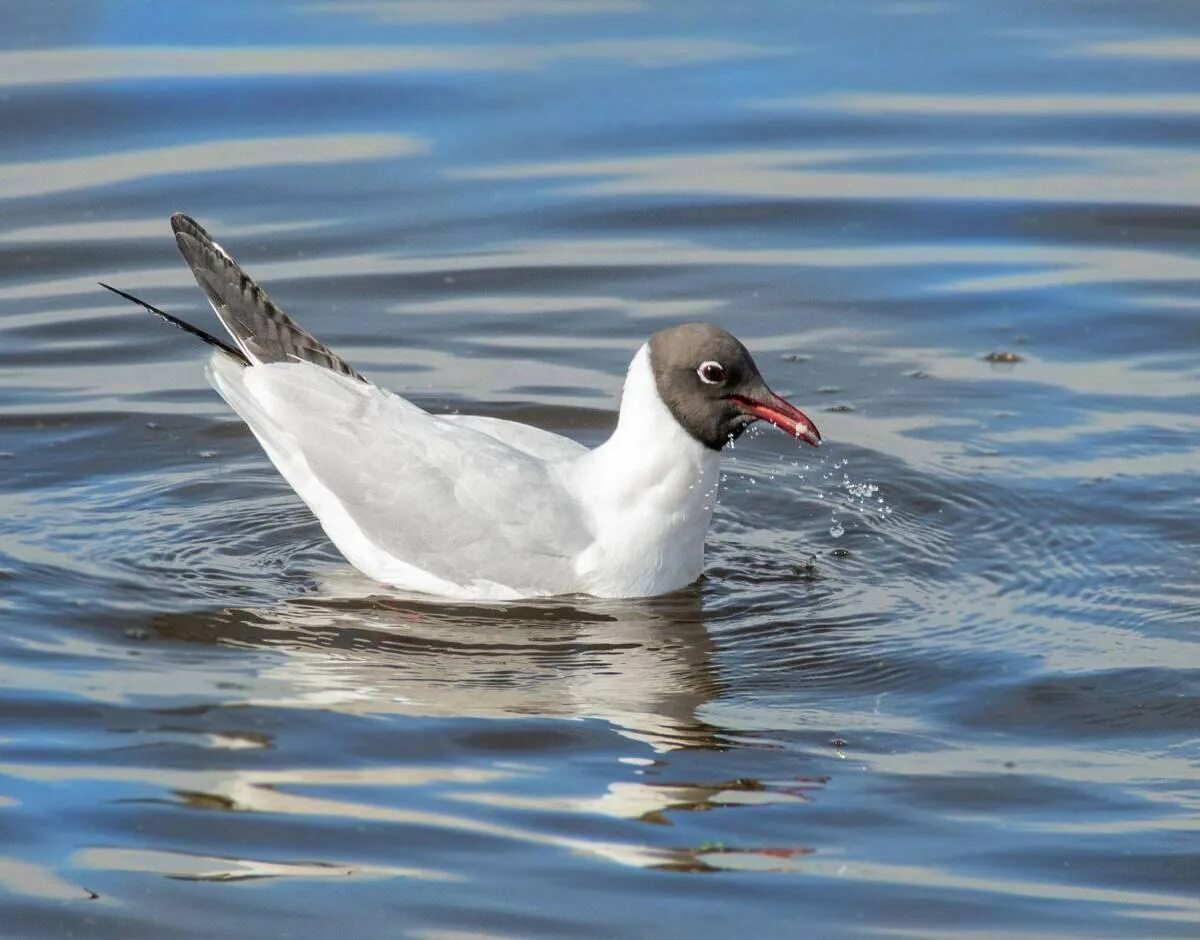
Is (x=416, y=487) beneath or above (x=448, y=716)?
above

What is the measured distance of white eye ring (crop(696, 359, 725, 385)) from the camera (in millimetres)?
8180

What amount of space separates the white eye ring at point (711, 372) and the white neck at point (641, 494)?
0.64 feet

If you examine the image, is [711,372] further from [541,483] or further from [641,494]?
[541,483]

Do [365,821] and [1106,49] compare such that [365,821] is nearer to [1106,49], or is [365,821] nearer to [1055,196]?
[1055,196]

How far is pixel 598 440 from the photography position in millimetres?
9961

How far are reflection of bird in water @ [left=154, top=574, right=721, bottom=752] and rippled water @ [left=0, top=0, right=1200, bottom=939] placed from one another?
0.07ft

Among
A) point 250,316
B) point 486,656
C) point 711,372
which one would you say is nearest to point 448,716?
point 486,656

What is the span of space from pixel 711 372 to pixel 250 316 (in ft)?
6.21

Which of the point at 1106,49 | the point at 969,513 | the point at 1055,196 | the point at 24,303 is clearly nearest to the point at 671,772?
the point at 969,513

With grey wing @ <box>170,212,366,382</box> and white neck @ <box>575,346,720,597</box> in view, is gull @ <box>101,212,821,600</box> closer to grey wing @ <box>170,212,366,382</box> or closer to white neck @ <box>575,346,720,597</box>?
white neck @ <box>575,346,720,597</box>

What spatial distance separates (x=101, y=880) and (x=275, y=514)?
10.5 feet

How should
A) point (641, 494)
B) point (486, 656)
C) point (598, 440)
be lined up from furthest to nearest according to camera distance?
1. point (598, 440)
2. point (641, 494)
3. point (486, 656)

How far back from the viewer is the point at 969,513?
29.7 feet

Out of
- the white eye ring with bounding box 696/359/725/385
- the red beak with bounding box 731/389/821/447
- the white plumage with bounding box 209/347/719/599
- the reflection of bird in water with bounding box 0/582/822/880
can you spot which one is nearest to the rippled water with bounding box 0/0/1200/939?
the reflection of bird in water with bounding box 0/582/822/880
